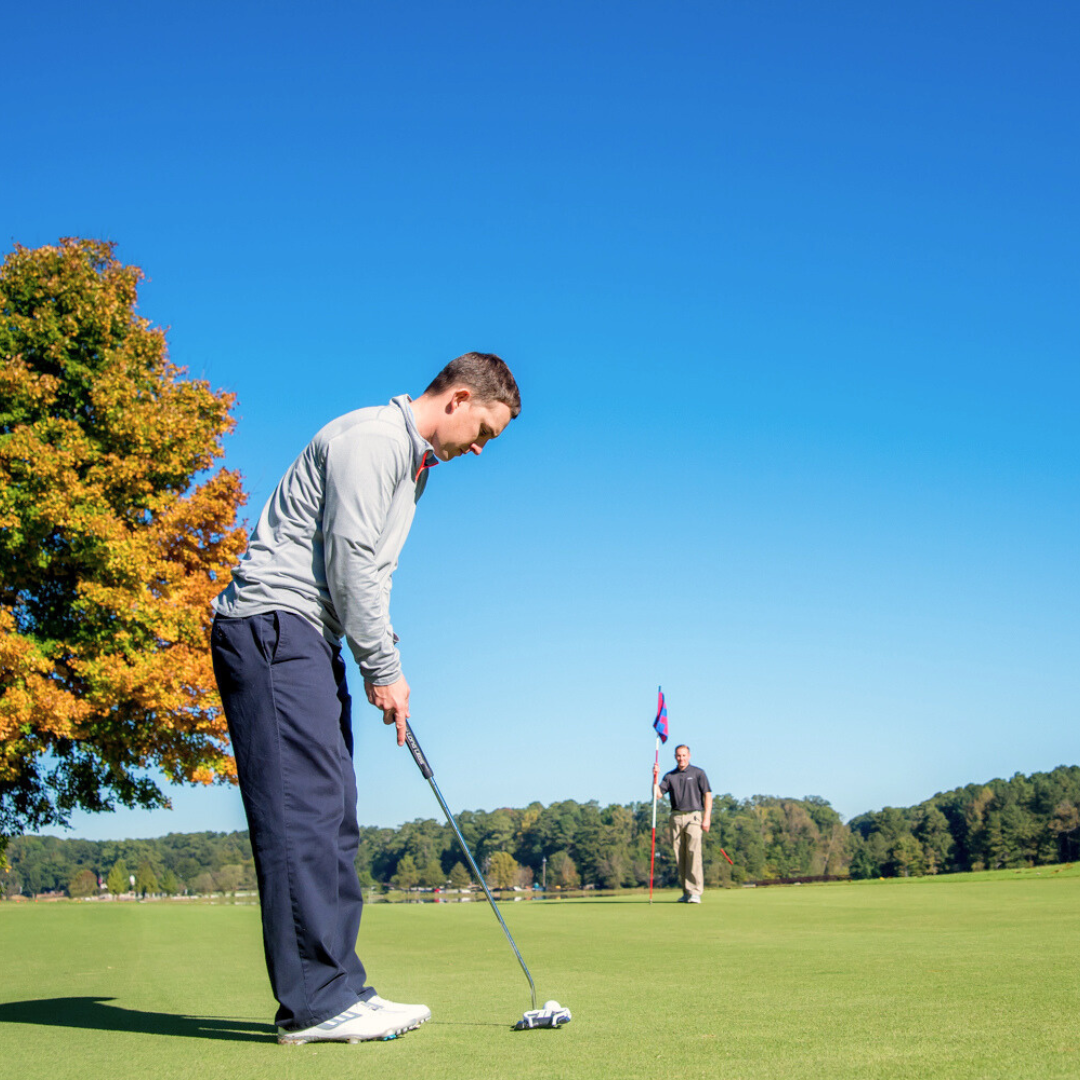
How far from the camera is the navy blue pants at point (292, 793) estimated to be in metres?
3.02

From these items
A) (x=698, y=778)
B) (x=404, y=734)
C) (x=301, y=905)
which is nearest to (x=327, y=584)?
(x=404, y=734)

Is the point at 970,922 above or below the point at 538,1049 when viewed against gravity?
below

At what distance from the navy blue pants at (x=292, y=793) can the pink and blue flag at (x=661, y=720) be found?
1510 centimetres

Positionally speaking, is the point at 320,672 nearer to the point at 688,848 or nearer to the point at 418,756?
the point at 418,756

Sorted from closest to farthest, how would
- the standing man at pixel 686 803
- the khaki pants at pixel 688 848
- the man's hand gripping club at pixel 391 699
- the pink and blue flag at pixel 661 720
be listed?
the man's hand gripping club at pixel 391 699, the khaki pants at pixel 688 848, the standing man at pixel 686 803, the pink and blue flag at pixel 661 720

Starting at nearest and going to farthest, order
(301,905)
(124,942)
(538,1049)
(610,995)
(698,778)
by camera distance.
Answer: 1. (538,1049)
2. (301,905)
3. (610,995)
4. (124,942)
5. (698,778)

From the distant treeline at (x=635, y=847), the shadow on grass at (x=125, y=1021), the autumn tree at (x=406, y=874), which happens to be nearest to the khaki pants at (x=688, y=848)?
the shadow on grass at (x=125, y=1021)

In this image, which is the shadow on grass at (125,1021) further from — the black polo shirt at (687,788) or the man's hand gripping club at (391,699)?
the black polo shirt at (687,788)

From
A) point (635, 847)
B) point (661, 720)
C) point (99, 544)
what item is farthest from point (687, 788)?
point (635, 847)

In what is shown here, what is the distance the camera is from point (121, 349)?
16.9 m

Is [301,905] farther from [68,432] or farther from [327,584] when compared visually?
[68,432]

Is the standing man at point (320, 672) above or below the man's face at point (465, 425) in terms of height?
below

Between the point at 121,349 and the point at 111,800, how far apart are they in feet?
25.5

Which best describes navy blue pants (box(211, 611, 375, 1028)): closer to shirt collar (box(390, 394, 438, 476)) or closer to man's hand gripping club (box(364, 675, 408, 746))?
man's hand gripping club (box(364, 675, 408, 746))
